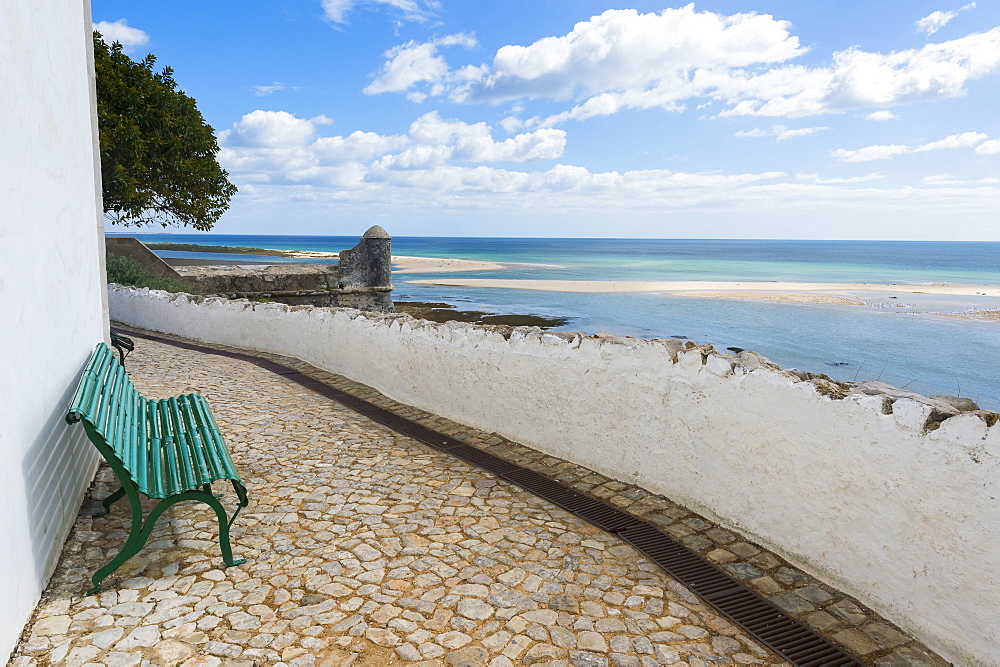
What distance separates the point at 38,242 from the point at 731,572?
4.18 metres

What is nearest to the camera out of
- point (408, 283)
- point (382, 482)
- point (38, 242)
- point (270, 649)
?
→ point (270, 649)

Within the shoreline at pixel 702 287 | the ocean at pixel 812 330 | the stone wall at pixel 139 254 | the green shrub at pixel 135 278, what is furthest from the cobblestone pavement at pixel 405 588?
the shoreline at pixel 702 287

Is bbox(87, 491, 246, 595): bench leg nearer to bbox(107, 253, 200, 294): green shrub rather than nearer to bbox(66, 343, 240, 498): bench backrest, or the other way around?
bbox(66, 343, 240, 498): bench backrest

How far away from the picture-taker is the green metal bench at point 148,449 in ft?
10.3

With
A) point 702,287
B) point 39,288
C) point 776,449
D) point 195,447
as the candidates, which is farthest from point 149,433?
point 702,287

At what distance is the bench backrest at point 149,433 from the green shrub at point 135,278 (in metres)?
12.8

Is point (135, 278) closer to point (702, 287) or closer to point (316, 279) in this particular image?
point (316, 279)

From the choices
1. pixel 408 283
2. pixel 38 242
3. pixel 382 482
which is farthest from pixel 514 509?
pixel 408 283

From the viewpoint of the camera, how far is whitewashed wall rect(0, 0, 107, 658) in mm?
2756

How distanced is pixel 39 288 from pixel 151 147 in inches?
591

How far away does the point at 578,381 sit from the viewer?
5035 millimetres

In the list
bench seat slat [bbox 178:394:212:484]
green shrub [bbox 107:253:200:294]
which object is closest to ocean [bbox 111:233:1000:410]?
bench seat slat [bbox 178:394:212:484]

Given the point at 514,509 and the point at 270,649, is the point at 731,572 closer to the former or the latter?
the point at 514,509

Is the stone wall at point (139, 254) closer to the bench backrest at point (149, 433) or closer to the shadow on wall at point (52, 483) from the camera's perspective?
the bench backrest at point (149, 433)
